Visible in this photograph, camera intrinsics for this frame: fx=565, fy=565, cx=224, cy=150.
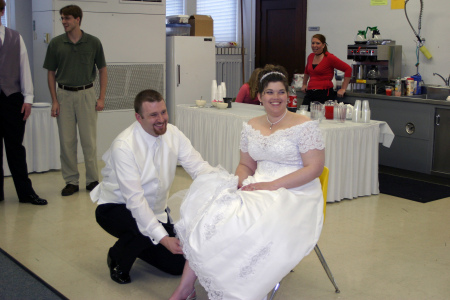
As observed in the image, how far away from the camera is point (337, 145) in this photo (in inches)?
184

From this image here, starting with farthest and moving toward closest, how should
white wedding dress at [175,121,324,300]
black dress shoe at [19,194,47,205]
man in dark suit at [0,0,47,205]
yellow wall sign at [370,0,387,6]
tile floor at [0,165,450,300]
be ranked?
yellow wall sign at [370,0,387,6], black dress shoe at [19,194,47,205], man in dark suit at [0,0,47,205], tile floor at [0,165,450,300], white wedding dress at [175,121,324,300]

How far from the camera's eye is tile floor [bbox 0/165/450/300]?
3113 mm

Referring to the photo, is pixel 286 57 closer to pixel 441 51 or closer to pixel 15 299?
pixel 441 51

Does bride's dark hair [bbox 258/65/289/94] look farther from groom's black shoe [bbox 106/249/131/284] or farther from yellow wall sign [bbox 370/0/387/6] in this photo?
yellow wall sign [bbox 370/0/387/6]

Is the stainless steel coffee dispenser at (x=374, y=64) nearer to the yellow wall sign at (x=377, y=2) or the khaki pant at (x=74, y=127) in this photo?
the yellow wall sign at (x=377, y=2)

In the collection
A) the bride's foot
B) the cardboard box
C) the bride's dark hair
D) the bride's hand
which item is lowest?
the bride's foot

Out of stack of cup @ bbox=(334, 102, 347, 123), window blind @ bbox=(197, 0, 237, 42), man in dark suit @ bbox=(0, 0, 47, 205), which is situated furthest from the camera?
window blind @ bbox=(197, 0, 237, 42)

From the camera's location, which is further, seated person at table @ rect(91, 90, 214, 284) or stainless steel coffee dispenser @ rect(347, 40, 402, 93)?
stainless steel coffee dispenser @ rect(347, 40, 402, 93)

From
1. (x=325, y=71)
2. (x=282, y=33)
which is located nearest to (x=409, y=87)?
(x=325, y=71)

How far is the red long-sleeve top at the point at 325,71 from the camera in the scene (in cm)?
626

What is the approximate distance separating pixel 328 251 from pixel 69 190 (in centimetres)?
244

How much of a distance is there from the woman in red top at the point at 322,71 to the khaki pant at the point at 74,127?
2.56 m

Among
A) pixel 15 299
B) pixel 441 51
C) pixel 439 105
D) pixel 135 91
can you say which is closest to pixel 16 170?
pixel 15 299

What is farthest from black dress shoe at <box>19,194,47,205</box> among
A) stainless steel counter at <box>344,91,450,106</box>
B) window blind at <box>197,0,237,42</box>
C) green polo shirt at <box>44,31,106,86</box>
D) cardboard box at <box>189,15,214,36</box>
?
window blind at <box>197,0,237,42</box>
